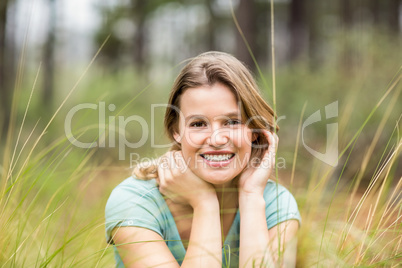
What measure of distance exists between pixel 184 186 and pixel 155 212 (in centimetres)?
17

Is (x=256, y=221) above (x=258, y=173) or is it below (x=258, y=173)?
below

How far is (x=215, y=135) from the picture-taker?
1.78 m

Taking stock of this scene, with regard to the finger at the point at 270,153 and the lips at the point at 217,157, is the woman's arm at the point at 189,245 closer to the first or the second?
the lips at the point at 217,157

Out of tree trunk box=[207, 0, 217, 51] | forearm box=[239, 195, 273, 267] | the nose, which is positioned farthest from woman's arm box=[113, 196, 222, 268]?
tree trunk box=[207, 0, 217, 51]

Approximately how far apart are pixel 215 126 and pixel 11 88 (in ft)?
31.0

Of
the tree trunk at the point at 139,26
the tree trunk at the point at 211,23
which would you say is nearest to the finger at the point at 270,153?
the tree trunk at the point at 139,26

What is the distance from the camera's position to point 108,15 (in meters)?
14.1

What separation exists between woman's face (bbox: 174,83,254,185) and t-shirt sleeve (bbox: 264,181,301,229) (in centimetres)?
24

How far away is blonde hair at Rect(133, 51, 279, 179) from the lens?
1855mm

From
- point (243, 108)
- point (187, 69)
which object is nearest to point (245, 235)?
point (243, 108)

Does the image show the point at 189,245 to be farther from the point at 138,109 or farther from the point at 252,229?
the point at 138,109

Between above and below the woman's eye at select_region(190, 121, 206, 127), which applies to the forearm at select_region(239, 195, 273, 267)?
below

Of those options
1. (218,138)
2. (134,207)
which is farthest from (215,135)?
(134,207)

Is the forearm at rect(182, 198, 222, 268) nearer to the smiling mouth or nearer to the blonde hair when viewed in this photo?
the smiling mouth
